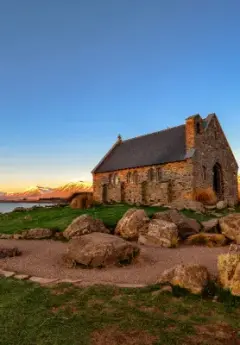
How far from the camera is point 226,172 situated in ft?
126

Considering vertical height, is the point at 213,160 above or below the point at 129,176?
above

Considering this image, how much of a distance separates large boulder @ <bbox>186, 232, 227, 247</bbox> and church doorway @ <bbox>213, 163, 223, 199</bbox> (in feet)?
74.7

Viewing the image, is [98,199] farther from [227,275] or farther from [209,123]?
[227,275]

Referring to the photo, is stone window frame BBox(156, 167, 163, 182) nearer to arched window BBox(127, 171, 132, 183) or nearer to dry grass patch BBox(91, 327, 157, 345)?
arched window BBox(127, 171, 132, 183)

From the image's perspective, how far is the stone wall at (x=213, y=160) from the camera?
110 ft

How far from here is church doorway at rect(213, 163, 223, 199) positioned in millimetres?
37500

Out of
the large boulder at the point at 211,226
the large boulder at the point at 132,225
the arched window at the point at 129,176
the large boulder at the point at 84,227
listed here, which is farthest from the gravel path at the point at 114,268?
the arched window at the point at 129,176

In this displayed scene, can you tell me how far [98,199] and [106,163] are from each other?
19.4 ft

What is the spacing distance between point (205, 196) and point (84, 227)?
63.0ft

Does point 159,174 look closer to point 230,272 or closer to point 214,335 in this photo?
point 230,272

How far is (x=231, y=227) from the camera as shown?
653 inches

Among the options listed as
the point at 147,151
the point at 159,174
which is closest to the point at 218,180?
the point at 159,174

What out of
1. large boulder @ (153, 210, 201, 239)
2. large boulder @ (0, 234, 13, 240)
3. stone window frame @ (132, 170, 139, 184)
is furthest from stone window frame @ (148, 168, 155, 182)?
large boulder @ (0, 234, 13, 240)

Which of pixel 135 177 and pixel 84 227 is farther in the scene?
pixel 135 177
